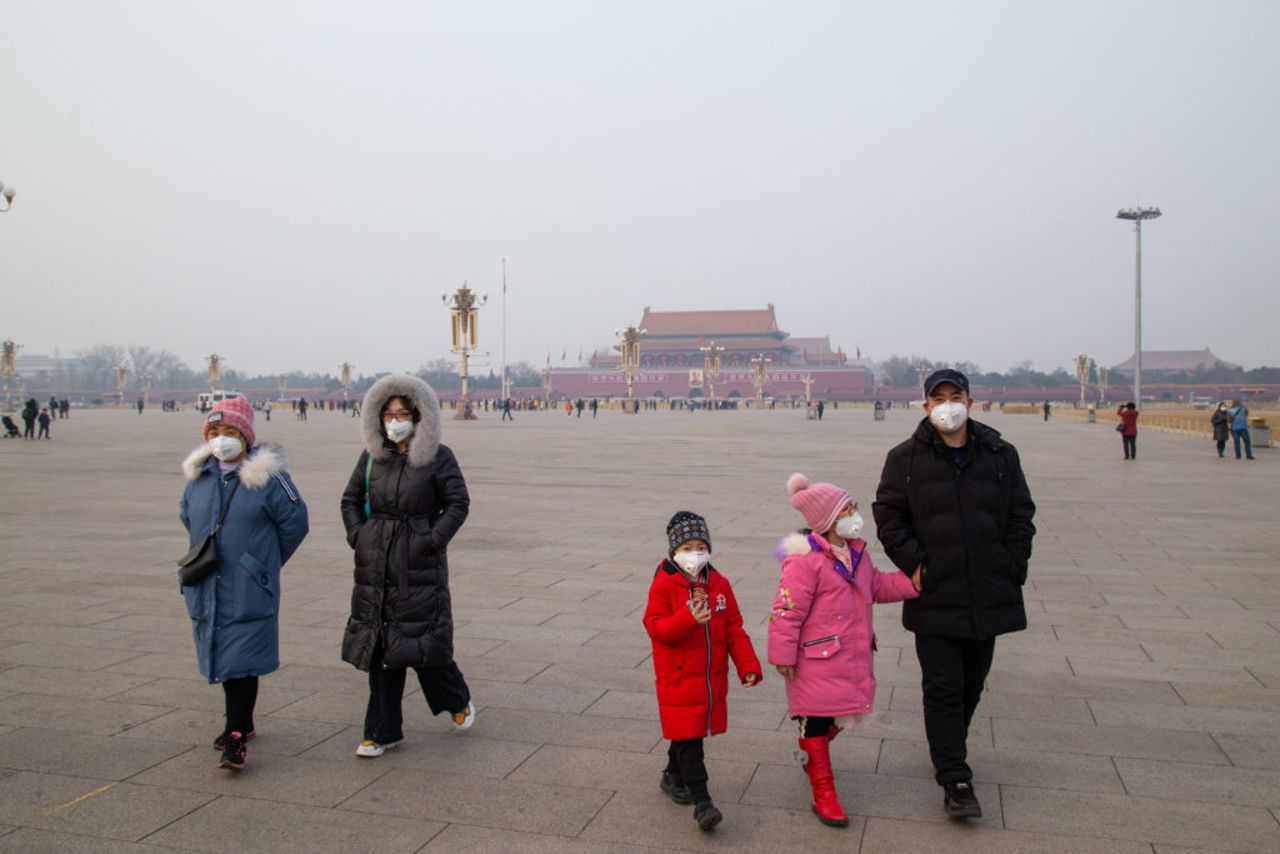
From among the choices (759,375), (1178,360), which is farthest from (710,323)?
(1178,360)

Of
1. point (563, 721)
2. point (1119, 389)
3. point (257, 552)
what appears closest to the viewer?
point (257, 552)

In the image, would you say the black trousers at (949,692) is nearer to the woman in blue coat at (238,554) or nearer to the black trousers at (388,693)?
the black trousers at (388,693)

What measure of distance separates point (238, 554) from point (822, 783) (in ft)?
6.90

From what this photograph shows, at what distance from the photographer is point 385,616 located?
3625mm

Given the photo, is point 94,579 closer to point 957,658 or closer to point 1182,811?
point 957,658

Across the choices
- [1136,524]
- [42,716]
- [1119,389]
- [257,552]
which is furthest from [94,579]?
[1119,389]

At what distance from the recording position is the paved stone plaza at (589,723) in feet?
10.0

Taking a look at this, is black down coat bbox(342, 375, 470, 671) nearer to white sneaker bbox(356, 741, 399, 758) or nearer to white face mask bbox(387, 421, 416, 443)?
white face mask bbox(387, 421, 416, 443)

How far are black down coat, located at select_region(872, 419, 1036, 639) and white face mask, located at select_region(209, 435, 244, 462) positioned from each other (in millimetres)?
2247

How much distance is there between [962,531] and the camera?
3.24 metres

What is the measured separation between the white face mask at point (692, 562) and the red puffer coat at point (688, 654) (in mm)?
38

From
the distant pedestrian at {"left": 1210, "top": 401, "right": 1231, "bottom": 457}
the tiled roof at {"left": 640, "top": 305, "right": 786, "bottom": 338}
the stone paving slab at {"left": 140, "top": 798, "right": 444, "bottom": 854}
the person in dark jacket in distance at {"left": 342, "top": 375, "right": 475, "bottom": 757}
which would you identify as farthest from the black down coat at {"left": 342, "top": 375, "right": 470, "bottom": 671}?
the tiled roof at {"left": 640, "top": 305, "right": 786, "bottom": 338}

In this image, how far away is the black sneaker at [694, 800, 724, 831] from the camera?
2975mm

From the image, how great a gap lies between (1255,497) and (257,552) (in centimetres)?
1230
